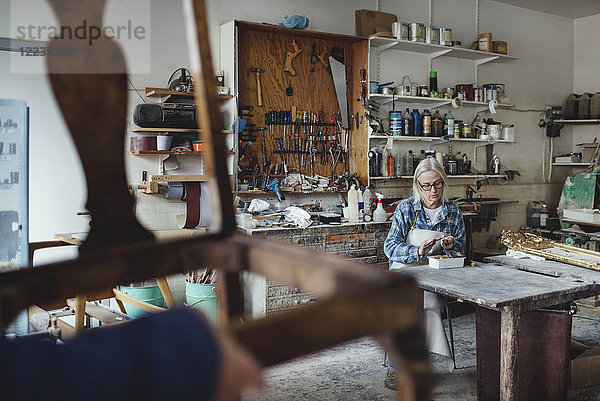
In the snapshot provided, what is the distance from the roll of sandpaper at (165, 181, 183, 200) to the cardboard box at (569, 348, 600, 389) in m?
3.44

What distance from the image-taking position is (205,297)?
15.7 feet

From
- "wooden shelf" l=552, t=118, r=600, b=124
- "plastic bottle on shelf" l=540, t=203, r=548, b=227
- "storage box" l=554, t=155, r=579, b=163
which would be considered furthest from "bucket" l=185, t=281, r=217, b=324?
"wooden shelf" l=552, t=118, r=600, b=124

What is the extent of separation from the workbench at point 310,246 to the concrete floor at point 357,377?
2.23ft

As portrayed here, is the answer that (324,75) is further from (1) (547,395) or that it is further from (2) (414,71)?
(1) (547,395)

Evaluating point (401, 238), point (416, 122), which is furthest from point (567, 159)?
point (401, 238)

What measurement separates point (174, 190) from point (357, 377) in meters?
2.36

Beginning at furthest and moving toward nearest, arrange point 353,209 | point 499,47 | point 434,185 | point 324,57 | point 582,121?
point 582,121 < point 499,47 < point 324,57 < point 353,209 < point 434,185

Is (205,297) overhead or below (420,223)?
below

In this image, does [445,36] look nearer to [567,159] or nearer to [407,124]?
[407,124]

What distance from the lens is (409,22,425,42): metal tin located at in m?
6.12

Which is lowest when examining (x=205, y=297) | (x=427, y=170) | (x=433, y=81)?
(x=205, y=297)

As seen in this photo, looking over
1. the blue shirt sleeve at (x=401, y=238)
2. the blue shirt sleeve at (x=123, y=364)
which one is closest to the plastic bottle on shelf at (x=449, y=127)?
the blue shirt sleeve at (x=401, y=238)

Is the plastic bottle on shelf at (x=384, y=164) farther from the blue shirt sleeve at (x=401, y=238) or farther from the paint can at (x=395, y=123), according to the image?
the blue shirt sleeve at (x=401, y=238)

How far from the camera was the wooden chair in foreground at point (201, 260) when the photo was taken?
72 cm
